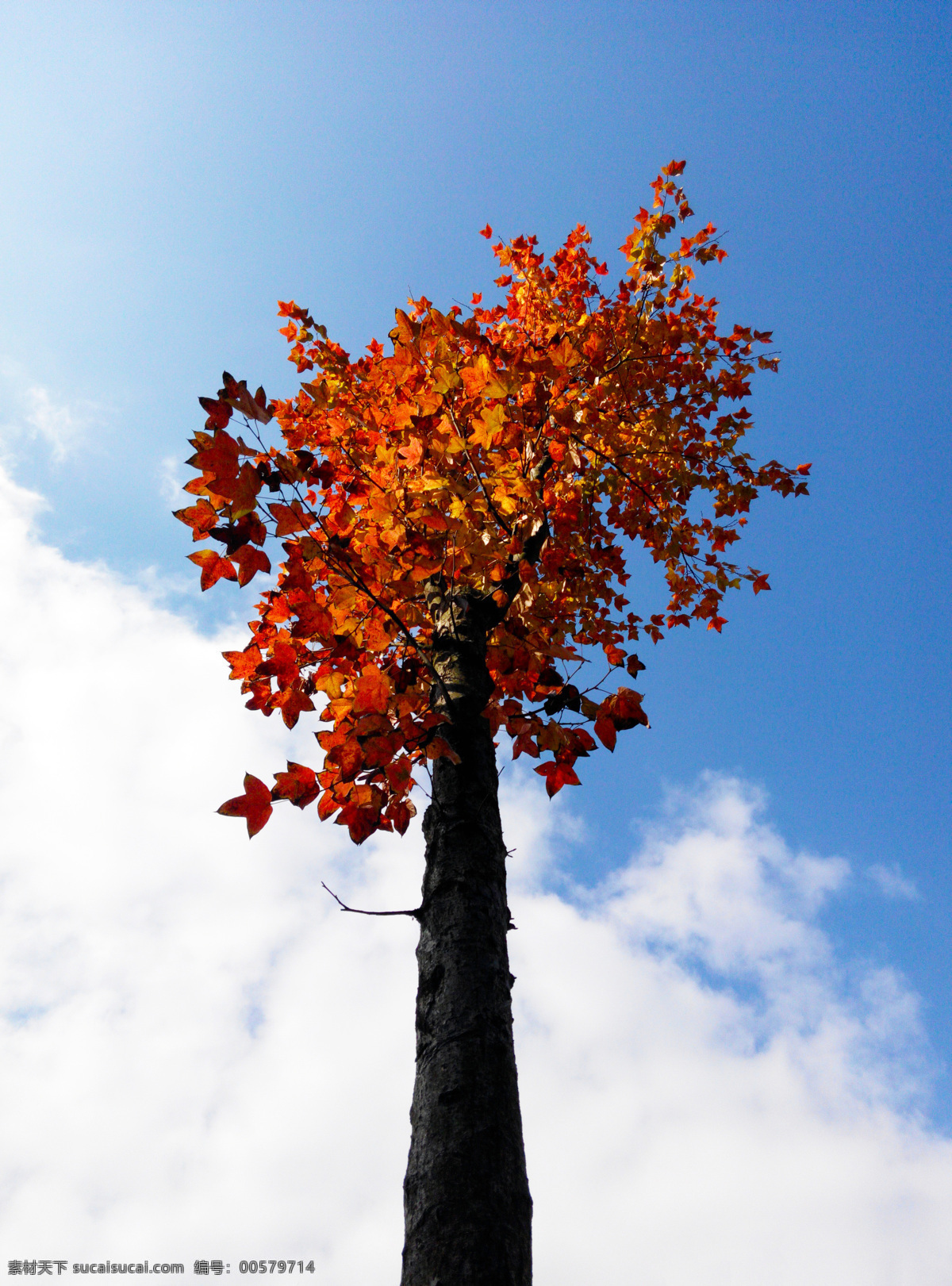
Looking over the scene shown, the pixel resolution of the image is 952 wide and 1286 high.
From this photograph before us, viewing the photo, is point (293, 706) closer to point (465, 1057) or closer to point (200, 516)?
point (200, 516)

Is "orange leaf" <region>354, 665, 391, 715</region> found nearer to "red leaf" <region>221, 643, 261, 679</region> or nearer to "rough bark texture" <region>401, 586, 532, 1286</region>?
"rough bark texture" <region>401, 586, 532, 1286</region>

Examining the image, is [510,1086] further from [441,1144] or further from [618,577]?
[618,577]

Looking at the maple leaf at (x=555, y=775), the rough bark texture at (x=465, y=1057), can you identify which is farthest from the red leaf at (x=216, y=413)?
the maple leaf at (x=555, y=775)

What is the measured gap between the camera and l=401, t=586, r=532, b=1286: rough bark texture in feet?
5.65

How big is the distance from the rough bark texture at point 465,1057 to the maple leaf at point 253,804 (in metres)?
0.79

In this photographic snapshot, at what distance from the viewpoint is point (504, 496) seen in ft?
11.4

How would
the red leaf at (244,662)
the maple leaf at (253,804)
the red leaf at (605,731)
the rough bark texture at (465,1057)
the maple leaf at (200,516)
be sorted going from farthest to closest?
the red leaf at (244,662) → the red leaf at (605,731) → the maple leaf at (200,516) → the maple leaf at (253,804) → the rough bark texture at (465,1057)

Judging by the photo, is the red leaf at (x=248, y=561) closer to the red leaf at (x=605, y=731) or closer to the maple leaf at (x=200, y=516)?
the maple leaf at (x=200, y=516)

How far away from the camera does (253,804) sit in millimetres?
2178

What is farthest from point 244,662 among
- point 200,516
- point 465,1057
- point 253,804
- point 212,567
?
point 465,1057

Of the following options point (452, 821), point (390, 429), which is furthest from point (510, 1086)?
point (390, 429)

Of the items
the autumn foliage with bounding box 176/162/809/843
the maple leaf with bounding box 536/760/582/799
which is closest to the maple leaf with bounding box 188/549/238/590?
the autumn foliage with bounding box 176/162/809/843

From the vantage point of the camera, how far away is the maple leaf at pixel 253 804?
2141 mm

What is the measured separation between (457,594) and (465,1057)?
7.33 ft
